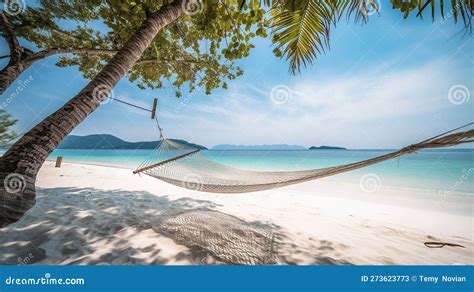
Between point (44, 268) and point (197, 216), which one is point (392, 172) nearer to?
point (197, 216)

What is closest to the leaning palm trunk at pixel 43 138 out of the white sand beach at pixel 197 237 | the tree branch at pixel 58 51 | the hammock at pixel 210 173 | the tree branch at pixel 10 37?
the white sand beach at pixel 197 237

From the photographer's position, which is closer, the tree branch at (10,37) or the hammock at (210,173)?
the hammock at (210,173)

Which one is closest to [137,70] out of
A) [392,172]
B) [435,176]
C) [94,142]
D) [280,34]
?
[280,34]

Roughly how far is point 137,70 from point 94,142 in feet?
144

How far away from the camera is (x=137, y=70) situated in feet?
10.7

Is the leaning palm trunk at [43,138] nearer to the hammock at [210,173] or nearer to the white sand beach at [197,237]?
the white sand beach at [197,237]

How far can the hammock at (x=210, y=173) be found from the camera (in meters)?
1.58

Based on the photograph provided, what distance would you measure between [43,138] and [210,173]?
2.12 metres

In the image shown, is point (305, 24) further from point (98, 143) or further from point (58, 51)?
point (98, 143)

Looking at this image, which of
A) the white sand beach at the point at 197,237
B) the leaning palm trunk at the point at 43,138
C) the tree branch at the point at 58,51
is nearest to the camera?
the leaning palm trunk at the point at 43,138

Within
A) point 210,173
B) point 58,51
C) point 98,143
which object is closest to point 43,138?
point 210,173

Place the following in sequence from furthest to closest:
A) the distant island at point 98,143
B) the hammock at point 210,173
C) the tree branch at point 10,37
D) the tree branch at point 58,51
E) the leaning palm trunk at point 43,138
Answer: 1. the distant island at point 98,143
2. the tree branch at point 58,51
3. the tree branch at point 10,37
4. the hammock at point 210,173
5. the leaning palm trunk at point 43,138

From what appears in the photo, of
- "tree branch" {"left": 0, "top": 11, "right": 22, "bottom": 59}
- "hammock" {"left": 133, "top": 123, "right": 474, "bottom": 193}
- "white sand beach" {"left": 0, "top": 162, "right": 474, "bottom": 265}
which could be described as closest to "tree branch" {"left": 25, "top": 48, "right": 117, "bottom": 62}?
"tree branch" {"left": 0, "top": 11, "right": 22, "bottom": 59}

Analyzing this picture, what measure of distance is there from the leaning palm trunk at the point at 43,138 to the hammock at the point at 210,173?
3.63ft
